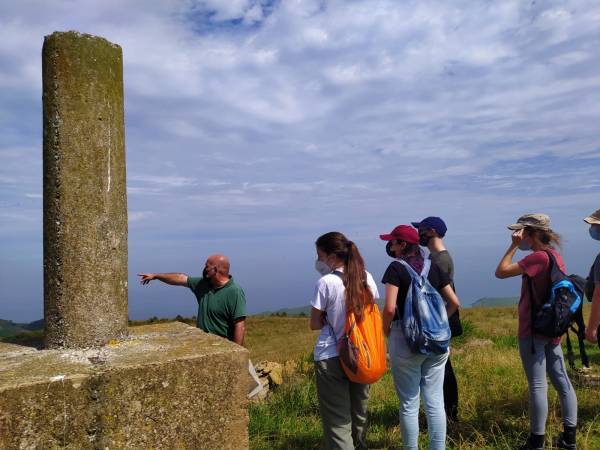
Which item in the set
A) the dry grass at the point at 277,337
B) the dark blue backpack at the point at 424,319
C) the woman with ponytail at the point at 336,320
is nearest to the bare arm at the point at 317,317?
the woman with ponytail at the point at 336,320

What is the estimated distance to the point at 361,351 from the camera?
13.0 ft

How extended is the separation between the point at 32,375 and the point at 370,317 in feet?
8.27

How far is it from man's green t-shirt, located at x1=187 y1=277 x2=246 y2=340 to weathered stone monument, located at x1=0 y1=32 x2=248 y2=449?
1.98 m

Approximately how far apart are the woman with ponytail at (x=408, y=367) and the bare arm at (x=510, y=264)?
97 centimetres

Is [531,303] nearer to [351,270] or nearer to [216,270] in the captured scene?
[351,270]

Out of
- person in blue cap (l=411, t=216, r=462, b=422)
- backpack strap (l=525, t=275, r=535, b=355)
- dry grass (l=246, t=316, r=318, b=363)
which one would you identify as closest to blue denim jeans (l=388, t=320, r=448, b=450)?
backpack strap (l=525, t=275, r=535, b=355)

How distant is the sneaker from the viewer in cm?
449

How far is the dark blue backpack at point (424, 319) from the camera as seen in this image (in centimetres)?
400

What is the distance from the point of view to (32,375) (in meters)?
2.62

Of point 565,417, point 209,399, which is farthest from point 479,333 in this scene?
point 209,399

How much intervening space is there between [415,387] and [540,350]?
1.26 metres

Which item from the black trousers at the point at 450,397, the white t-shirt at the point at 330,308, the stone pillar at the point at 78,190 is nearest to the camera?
the stone pillar at the point at 78,190

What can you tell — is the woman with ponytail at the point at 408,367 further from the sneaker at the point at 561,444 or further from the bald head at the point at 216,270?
the bald head at the point at 216,270

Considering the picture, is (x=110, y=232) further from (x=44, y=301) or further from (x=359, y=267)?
(x=359, y=267)
